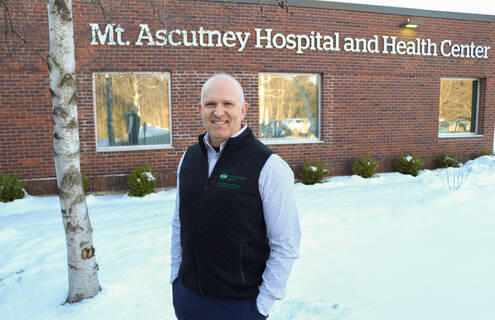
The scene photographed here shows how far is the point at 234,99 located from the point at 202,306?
3.69 feet

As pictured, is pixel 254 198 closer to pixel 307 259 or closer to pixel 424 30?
pixel 307 259

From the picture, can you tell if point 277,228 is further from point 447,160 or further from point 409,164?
point 447,160

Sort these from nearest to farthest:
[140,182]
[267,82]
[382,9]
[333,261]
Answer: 1. [333,261]
2. [140,182]
3. [267,82]
4. [382,9]

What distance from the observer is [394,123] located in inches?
439

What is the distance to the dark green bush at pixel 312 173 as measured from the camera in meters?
9.92

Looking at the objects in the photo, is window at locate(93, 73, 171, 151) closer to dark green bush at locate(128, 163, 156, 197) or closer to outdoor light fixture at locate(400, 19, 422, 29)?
dark green bush at locate(128, 163, 156, 197)

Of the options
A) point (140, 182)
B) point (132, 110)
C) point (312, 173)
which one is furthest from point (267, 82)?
point (140, 182)

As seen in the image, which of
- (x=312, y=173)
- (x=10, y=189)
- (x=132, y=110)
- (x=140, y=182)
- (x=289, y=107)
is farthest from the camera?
(x=289, y=107)

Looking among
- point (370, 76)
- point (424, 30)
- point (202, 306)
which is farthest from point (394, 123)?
point (202, 306)

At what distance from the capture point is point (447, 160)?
1143 cm

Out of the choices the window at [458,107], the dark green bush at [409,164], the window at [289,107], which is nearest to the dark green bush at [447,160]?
the window at [458,107]

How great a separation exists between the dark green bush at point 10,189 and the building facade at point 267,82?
1.60 ft

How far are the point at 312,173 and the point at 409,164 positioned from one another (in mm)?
3099

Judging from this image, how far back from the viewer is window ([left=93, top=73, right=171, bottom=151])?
9023 mm
